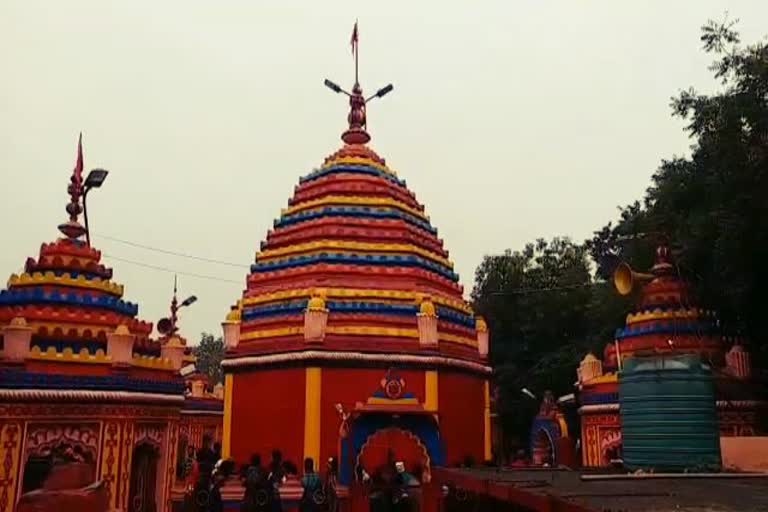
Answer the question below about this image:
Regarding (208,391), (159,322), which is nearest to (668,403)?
(159,322)

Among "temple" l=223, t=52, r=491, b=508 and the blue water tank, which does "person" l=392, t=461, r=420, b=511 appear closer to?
"temple" l=223, t=52, r=491, b=508

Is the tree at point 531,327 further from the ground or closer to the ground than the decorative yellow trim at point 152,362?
further from the ground

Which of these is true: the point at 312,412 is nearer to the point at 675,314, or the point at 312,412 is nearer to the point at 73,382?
the point at 73,382

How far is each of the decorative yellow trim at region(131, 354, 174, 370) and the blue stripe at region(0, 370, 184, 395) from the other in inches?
13.2

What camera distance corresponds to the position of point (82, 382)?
558 inches

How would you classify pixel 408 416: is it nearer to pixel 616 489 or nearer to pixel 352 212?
pixel 352 212

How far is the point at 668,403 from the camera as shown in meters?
8.81

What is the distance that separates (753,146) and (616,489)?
11.6 meters

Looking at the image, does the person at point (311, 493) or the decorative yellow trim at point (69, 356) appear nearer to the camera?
the person at point (311, 493)

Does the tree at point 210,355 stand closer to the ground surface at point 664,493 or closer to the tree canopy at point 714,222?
the tree canopy at point 714,222

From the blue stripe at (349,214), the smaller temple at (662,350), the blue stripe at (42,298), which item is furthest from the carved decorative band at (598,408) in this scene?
the blue stripe at (42,298)

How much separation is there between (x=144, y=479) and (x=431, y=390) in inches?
265

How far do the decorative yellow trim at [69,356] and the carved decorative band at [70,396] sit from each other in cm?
66

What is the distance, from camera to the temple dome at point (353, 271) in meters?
18.5
